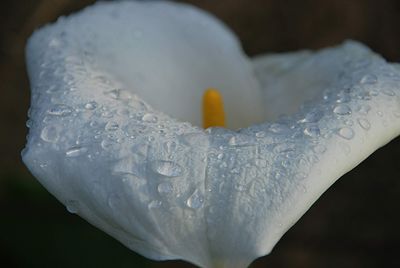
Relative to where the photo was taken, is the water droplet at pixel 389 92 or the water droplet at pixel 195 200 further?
the water droplet at pixel 389 92

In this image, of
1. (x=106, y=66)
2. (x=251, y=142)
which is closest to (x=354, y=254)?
(x=106, y=66)

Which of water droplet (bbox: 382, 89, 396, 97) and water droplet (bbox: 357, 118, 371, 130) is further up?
water droplet (bbox: 357, 118, 371, 130)

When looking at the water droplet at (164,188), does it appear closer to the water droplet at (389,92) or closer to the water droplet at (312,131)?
the water droplet at (312,131)

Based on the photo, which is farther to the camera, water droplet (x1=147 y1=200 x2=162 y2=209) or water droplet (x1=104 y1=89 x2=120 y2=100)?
water droplet (x1=104 y1=89 x2=120 y2=100)

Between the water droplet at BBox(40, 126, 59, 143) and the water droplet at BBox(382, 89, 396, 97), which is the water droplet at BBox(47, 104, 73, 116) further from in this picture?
the water droplet at BBox(382, 89, 396, 97)

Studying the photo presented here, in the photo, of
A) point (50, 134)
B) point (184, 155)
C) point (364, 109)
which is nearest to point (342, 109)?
point (364, 109)

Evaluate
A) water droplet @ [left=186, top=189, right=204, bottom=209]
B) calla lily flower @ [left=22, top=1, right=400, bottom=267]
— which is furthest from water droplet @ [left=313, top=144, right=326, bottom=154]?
water droplet @ [left=186, top=189, right=204, bottom=209]

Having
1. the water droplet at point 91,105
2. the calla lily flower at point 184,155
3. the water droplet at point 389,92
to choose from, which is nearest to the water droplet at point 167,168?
the calla lily flower at point 184,155
